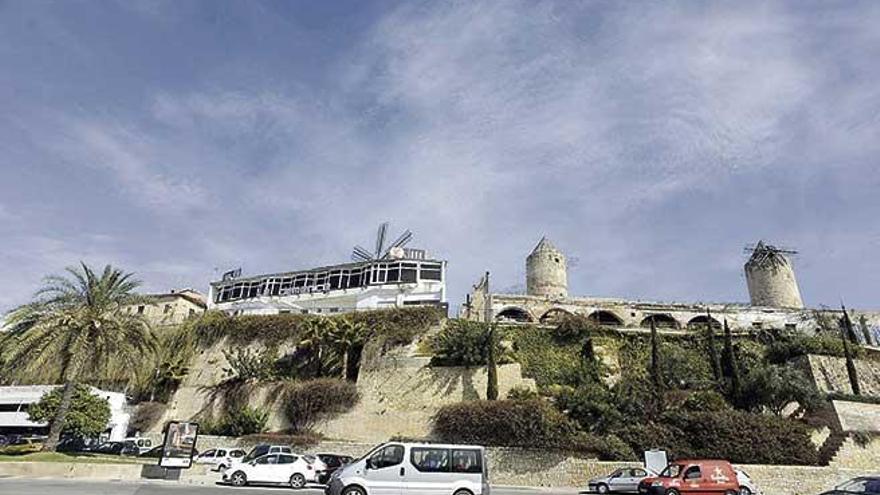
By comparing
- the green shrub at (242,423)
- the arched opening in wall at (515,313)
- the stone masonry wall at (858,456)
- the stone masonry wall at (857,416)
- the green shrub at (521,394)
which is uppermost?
the arched opening in wall at (515,313)

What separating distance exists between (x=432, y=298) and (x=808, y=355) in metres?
25.0

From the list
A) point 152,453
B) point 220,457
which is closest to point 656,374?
point 220,457

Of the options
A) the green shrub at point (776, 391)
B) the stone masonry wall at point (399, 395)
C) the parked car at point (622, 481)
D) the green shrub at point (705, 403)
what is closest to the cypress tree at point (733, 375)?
the green shrub at point (776, 391)

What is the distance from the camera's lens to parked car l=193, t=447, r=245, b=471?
2500 cm

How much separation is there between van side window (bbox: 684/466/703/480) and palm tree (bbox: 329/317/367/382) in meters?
21.5

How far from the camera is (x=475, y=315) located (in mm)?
42062

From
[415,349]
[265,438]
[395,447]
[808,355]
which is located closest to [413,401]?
[415,349]

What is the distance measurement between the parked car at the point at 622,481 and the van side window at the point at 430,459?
12649mm

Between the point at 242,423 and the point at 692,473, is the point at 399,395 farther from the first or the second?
the point at 692,473

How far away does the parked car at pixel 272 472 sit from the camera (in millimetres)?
20344

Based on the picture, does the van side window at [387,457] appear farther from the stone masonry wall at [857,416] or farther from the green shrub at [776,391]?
the stone masonry wall at [857,416]

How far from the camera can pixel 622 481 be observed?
2302cm

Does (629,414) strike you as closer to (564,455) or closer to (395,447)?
(564,455)

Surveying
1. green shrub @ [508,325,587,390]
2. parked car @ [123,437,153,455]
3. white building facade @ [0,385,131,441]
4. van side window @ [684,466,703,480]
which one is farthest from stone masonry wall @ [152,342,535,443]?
van side window @ [684,466,703,480]
